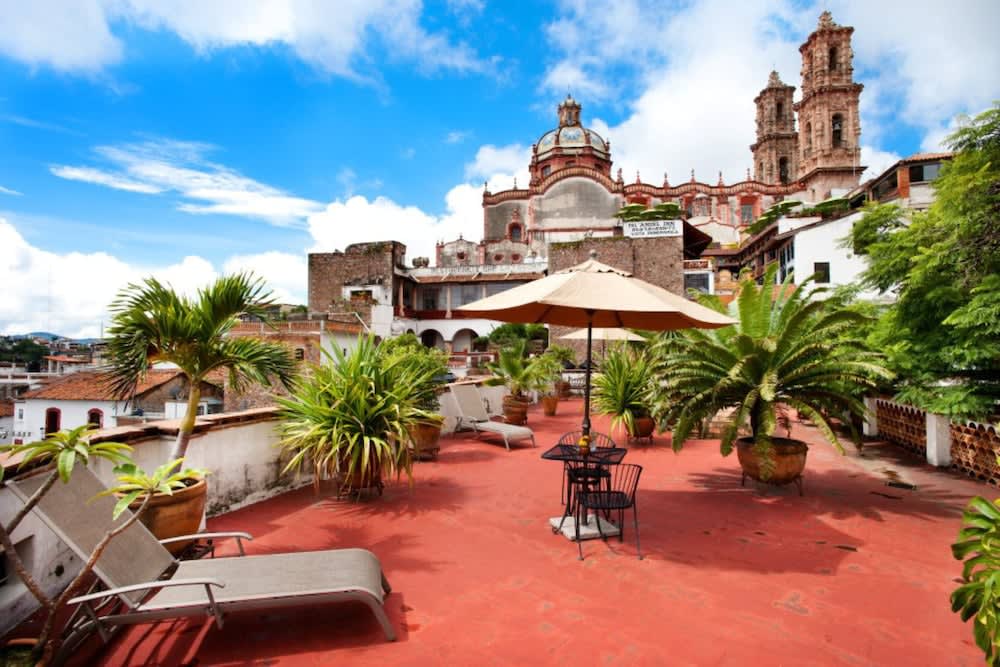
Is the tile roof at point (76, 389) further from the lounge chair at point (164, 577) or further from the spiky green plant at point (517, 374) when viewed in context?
the lounge chair at point (164, 577)

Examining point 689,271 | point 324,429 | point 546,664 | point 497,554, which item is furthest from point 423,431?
point 689,271

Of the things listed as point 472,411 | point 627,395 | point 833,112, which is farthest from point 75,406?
point 833,112

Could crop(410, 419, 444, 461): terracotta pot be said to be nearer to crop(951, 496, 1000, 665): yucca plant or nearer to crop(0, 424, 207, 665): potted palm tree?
crop(0, 424, 207, 665): potted palm tree

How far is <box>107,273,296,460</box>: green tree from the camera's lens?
12.8ft

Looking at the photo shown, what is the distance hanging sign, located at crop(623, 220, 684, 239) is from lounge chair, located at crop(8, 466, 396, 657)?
73.0ft

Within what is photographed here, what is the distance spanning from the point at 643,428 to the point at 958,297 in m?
4.40

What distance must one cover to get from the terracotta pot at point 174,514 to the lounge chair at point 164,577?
0.42 metres

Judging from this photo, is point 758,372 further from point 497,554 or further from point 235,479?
point 235,479

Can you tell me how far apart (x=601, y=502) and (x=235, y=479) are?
3.35 metres

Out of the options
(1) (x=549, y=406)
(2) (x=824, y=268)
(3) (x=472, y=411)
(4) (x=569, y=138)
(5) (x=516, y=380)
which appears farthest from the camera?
(4) (x=569, y=138)

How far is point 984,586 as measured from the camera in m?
2.21

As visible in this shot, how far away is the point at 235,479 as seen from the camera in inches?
194

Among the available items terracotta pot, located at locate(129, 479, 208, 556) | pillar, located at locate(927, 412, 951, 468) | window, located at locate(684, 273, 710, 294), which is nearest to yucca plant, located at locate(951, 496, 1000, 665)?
terracotta pot, located at locate(129, 479, 208, 556)

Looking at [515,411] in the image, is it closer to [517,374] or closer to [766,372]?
[517,374]
